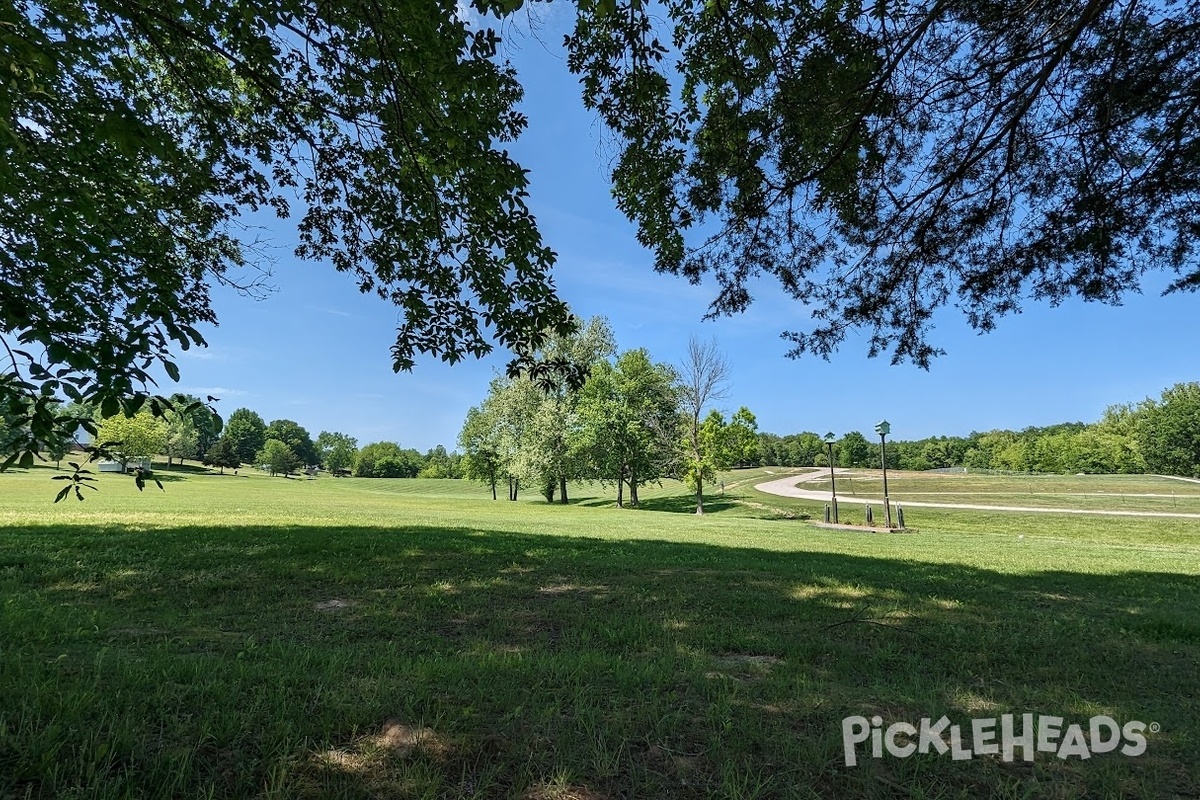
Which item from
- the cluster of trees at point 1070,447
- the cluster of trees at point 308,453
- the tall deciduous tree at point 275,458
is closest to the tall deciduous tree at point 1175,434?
the cluster of trees at point 1070,447

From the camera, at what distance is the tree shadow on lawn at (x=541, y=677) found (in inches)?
80.9

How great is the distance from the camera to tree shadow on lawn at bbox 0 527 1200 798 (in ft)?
6.74

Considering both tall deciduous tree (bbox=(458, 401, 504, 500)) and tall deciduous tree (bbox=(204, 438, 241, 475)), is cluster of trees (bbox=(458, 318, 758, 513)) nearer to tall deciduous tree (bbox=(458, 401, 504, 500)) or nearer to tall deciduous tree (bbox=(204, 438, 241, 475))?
tall deciduous tree (bbox=(458, 401, 504, 500))

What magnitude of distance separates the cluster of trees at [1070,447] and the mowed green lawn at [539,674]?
20940mm

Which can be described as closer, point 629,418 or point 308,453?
point 629,418

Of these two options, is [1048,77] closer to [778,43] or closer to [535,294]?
[778,43]

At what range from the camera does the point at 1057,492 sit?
114 feet

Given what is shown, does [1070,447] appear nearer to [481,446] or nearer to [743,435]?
[743,435]

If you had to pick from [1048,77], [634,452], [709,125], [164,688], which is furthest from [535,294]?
[634,452]

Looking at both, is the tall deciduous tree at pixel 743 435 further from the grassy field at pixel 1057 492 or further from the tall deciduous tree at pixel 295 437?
the tall deciduous tree at pixel 295 437

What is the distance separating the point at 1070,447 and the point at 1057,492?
137ft

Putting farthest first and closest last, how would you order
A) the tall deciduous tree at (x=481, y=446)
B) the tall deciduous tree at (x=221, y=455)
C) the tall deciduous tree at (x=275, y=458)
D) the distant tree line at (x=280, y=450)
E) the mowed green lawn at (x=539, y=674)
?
1. the tall deciduous tree at (x=275, y=458)
2. the tall deciduous tree at (x=221, y=455)
3. the distant tree line at (x=280, y=450)
4. the tall deciduous tree at (x=481, y=446)
5. the mowed green lawn at (x=539, y=674)

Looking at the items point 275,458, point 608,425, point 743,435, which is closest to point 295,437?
point 275,458

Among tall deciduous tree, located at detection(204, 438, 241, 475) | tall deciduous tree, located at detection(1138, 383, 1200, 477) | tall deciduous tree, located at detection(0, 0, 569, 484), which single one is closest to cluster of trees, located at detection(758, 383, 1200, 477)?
tall deciduous tree, located at detection(1138, 383, 1200, 477)
